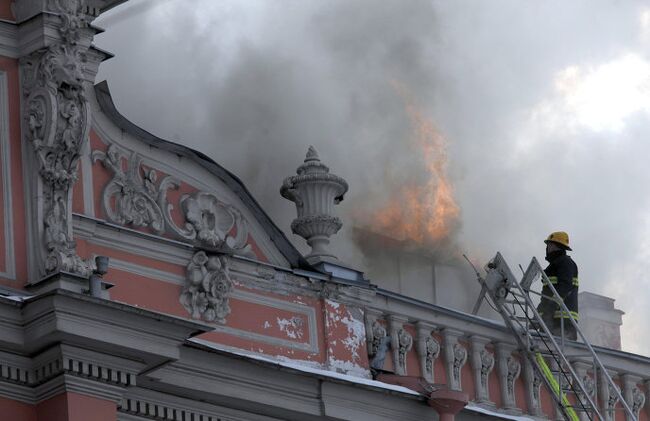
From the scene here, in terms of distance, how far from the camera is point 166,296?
1811cm

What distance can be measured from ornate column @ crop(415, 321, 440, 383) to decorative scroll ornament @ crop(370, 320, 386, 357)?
38 cm

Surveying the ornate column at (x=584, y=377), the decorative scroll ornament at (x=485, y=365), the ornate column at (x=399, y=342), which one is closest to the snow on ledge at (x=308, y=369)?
the ornate column at (x=399, y=342)

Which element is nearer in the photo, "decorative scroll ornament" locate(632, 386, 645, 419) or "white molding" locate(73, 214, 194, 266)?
"white molding" locate(73, 214, 194, 266)

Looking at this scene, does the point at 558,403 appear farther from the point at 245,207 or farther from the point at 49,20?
the point at 49,20

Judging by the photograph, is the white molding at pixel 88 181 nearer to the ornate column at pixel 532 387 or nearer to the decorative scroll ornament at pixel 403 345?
the decorative scroll ornament at pixel 403 345

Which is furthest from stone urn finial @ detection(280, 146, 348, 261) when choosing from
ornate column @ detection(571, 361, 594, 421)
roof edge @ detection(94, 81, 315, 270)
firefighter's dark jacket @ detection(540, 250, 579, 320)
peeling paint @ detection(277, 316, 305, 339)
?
ornate column @ detection(571, 361, 594, 421)

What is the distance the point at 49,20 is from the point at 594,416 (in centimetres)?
636

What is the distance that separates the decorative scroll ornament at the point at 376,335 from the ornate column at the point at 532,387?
166cm

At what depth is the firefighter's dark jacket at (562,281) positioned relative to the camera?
21.0 m

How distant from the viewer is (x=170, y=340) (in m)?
→ 16.9

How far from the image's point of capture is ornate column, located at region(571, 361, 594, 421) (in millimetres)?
20828

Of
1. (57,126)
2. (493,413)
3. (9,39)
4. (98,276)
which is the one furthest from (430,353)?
(9,39)

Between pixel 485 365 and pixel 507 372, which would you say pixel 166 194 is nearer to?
pixel 485 365

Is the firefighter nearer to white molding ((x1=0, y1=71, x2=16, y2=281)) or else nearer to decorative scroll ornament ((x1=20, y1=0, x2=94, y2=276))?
decorative scroll ornament ((x1=20, y1=0, x2=94, y2=276))
